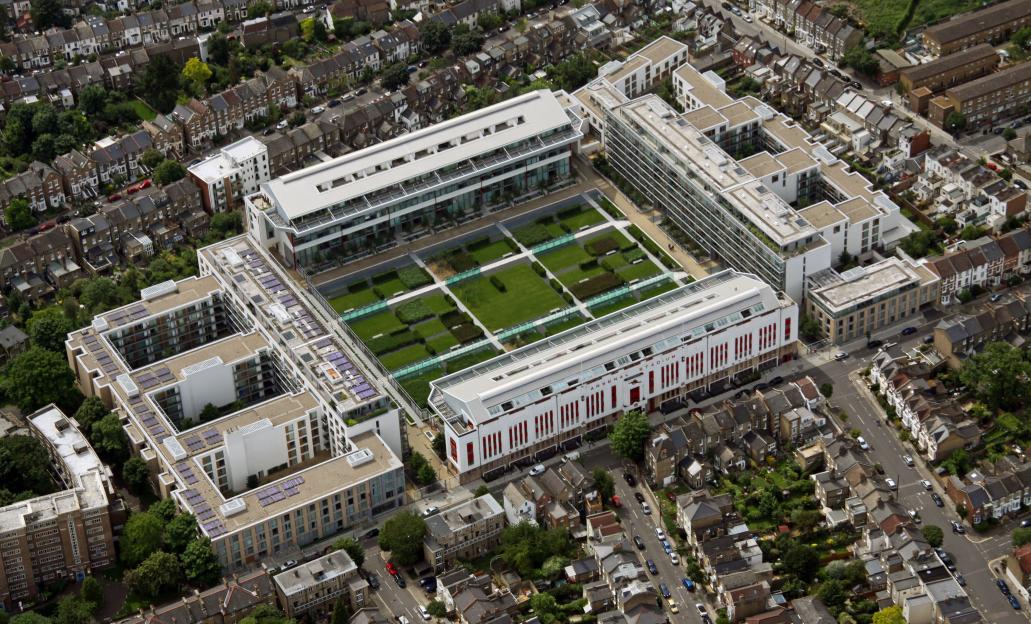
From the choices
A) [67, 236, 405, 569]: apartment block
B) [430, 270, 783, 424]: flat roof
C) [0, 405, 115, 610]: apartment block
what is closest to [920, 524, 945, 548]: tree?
[430, 270, 783, 424]: flat roof

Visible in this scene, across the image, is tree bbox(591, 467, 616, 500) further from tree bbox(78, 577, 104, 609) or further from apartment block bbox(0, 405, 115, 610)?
tree bbox(78, 577, 104, 609)

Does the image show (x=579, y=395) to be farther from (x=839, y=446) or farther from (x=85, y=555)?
(x=85, y=555)

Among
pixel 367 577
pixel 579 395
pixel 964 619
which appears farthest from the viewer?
pixel 579 395

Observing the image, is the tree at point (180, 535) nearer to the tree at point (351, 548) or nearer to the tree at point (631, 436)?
the tree at point (351, 548)

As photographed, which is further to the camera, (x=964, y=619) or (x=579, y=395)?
(x=579, y=395)

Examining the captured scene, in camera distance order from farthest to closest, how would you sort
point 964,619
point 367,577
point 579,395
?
point 579,395 → point 367,577 → point 964,619

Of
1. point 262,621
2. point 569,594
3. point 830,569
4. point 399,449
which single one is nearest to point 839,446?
point 830,569

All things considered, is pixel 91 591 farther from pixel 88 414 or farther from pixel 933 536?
pixel 933 536
